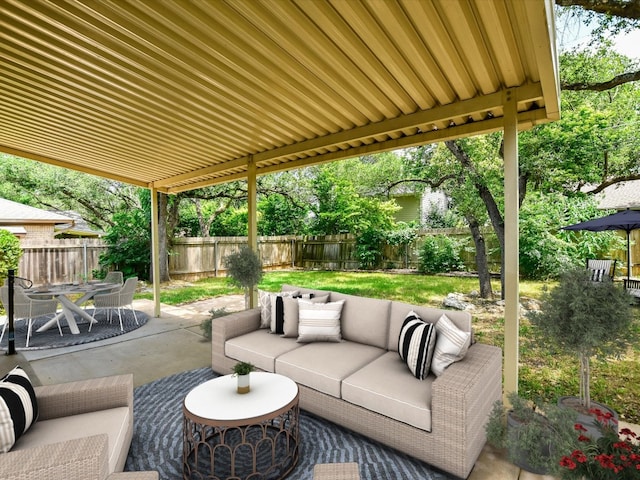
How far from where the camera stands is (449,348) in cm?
255

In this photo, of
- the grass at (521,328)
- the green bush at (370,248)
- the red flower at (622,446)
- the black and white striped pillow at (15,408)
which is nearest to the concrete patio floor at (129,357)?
the black and white striped pillow at (15,408)

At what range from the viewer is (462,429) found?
81.9 inches

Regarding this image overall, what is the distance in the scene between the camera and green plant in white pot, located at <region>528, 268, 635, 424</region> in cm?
212

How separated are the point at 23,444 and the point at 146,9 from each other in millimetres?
2452

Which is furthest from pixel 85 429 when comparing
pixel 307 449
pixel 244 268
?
pixel 244 268

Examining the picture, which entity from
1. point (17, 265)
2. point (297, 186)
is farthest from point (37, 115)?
point (297, 186)

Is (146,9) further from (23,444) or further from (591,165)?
(591,165)

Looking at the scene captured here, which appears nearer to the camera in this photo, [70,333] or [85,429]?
[85,429]

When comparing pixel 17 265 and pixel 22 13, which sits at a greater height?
pixel 22 13

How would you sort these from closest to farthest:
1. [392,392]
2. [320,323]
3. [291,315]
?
[392,392] → [320,323] → [291,315]

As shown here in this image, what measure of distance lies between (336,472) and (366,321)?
1.94m

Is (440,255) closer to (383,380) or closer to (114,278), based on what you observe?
(383,380)

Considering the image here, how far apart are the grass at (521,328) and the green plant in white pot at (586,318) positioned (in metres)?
0.11

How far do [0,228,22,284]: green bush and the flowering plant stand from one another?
8742 millimetres
